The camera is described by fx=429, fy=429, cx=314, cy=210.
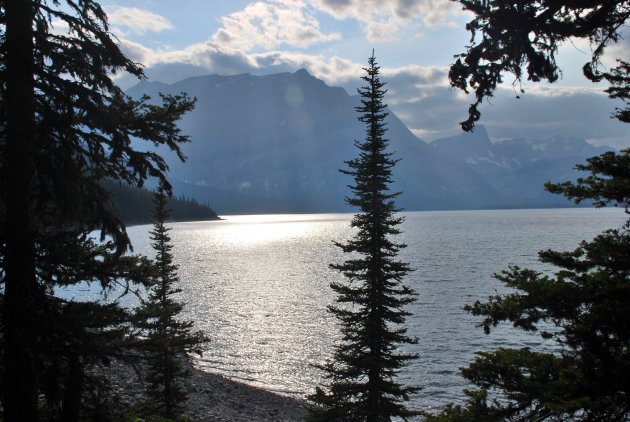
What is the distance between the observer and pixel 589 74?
557 cm

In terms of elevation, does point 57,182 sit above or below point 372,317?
above

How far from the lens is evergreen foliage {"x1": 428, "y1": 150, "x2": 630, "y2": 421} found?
7074mm

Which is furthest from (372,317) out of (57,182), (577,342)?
(57,182)

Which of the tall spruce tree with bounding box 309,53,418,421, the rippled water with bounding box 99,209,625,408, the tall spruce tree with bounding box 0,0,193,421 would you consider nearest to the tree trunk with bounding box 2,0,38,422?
the tall spruce tree with bounding box 0,0,193,421

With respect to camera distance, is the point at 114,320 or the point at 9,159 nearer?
the point at 9,159

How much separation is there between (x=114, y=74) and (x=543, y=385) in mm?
10596

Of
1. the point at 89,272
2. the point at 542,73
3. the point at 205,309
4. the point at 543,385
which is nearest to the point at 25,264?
the point at 89,272

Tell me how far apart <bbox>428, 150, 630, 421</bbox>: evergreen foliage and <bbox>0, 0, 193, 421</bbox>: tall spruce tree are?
24.7ft

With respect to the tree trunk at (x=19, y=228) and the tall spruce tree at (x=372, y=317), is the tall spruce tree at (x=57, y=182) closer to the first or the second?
the tree trunk at (x=19, y=228)

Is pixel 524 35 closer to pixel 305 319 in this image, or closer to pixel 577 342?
pixel 577 342

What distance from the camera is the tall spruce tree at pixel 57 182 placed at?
303 inches

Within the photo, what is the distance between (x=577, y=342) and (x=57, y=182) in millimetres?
10289

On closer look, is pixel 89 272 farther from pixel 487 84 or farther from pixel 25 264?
pixel 487 84

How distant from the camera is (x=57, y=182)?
27.7ft
